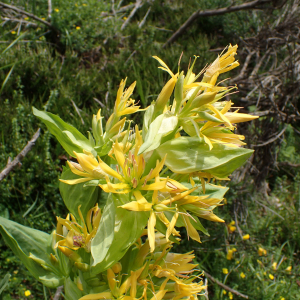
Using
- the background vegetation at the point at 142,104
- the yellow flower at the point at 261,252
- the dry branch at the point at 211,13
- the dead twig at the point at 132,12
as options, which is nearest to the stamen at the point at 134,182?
the background vegetation at the point at 142,104

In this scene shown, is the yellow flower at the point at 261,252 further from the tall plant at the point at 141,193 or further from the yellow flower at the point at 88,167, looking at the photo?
the yellow flower at the point at 88,167

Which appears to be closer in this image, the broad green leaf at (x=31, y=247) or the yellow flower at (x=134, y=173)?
the yellow flower at (x=134, y=173)

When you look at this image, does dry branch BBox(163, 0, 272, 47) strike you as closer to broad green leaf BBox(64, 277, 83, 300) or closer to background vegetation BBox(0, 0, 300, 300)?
background vegetation BBox(0, 0, 300, 300)

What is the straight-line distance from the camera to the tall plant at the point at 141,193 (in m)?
0.87

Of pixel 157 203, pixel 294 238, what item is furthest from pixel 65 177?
pixel 294 238

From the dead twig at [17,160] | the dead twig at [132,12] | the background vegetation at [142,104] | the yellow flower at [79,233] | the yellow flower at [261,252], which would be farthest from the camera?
the dead twig at [132,12]

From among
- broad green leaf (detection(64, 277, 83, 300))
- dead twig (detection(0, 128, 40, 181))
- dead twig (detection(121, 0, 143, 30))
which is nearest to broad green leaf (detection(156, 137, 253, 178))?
broad green leaf (detection(64, 277, 83, 300))

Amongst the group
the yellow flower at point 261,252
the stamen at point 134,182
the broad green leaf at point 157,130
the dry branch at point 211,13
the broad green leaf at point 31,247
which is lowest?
the yellow flower at point 261,252

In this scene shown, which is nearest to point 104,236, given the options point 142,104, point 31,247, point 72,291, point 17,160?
point 72,291

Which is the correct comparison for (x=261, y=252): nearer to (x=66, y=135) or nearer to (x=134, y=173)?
(x=134, y=173)

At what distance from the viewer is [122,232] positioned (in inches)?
35.7

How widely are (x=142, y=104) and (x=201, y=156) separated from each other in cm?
179

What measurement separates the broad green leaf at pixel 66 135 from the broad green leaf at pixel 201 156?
0.33 m

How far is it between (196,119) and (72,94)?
1.91m
